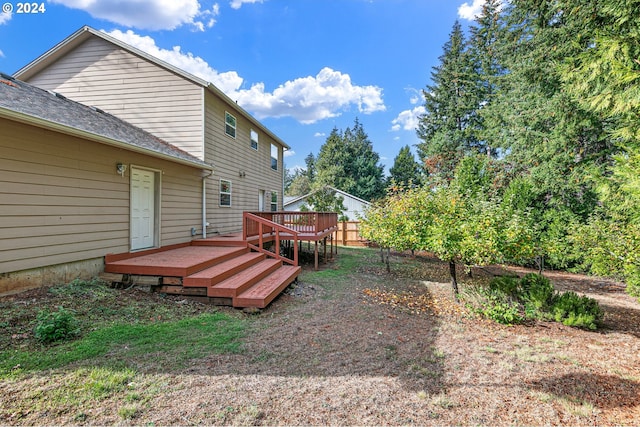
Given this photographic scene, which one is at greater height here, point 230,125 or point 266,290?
point 230,125

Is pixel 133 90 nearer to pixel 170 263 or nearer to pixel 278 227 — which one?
pixel 278 227

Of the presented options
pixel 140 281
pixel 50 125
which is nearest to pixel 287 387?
pixel 140 281

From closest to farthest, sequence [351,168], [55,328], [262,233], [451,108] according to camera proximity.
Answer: [55,328] < [262,233] < [451,108] < [351,168]

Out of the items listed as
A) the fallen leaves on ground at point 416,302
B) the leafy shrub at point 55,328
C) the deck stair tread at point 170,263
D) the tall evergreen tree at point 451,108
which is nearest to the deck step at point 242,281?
the deck stair tread at point 170,263

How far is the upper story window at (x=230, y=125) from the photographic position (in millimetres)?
10312

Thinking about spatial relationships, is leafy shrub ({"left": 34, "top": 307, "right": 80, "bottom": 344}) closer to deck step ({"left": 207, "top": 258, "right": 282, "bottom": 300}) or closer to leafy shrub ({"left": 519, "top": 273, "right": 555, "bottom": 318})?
deck step ({"left": 207, "top": 258, "right": 282, "bottom": 300})

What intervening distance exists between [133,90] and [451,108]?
2525 centimetres

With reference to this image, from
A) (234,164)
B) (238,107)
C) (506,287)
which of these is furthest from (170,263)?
(506,287)

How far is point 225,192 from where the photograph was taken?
10.3 meters

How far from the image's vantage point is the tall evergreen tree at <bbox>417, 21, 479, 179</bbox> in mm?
24678

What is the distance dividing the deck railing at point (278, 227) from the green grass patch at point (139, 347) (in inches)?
147

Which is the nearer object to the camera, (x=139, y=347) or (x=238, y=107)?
(x=139, y=347)

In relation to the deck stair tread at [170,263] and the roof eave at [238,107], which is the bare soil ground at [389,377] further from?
the roof eave at [238,107]

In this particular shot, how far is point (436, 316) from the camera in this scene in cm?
574
